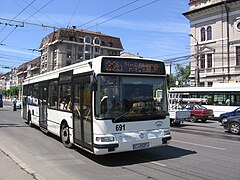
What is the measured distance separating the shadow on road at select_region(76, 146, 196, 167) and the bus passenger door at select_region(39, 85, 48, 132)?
395 centimetres

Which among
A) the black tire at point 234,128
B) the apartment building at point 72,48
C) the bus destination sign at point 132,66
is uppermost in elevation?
the apartment building at point 72,48

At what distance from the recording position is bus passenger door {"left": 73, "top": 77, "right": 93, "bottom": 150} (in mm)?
7874

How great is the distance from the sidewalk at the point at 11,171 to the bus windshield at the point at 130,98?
223 centimetres

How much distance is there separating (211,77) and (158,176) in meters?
38.3

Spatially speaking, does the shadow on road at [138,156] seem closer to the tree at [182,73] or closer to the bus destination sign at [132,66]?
the bus destination sign at [132,66]

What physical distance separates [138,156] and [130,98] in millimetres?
2019

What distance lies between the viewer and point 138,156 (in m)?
8.66

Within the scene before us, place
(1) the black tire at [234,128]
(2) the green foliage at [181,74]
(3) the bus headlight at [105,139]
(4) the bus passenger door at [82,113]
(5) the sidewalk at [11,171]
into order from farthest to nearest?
(2) the green foliage at [181,74]
(1) the black tire at [234,128]
(4) the bus passenger door at [82,113]
(3) the bus headlight at [105,139]
(5) the sidewalk at [11,171]

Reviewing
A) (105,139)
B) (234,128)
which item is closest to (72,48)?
(234,128)

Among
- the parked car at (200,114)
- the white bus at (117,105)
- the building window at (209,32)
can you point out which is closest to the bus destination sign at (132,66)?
the white bus at (117,105)

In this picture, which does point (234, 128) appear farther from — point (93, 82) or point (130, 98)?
point (93, 82)

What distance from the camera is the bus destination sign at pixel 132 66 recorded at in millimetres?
7758

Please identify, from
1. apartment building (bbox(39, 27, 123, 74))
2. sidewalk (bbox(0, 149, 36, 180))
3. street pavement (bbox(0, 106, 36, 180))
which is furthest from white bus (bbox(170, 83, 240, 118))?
apartment building (bbox(39, 27, 123, 74))

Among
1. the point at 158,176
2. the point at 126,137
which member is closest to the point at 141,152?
the point at 126,137
